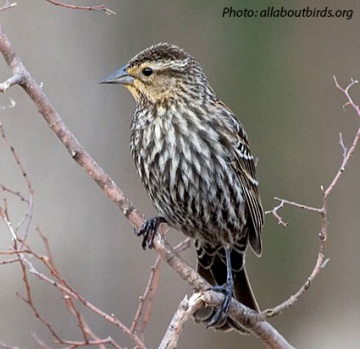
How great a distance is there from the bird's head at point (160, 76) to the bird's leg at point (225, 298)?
89 centimetres

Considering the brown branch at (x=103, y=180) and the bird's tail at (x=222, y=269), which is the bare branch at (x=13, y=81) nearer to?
the brown branch at (x=103, y=180)

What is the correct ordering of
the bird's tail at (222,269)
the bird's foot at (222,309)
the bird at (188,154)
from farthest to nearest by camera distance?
the bird's tail at (222,269) < the bird at (188,154) < the bird's foot at (222,309)

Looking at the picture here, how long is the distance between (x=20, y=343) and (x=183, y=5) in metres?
2.95

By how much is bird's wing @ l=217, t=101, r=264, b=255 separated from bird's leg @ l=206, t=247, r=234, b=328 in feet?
0.56

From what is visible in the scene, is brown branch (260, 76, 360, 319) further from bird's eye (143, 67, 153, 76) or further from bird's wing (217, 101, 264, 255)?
bird's eye (143, 67, 153, 76)

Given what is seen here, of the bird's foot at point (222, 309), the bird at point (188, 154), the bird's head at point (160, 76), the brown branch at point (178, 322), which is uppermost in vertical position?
the bird's head at point (160, 76)

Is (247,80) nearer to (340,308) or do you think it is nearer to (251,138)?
(251,138)

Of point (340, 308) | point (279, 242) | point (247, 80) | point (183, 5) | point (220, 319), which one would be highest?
point (183, 5)

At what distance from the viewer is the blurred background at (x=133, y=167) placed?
6746 millimetres

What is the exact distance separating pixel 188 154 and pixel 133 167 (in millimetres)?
2523

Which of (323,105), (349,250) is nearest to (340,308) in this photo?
(349,250)

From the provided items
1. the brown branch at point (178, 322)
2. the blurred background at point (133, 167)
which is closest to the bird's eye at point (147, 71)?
the brown branch at point (178, 322)

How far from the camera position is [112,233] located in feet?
22.9

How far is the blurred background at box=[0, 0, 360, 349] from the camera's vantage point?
675 centimetres
